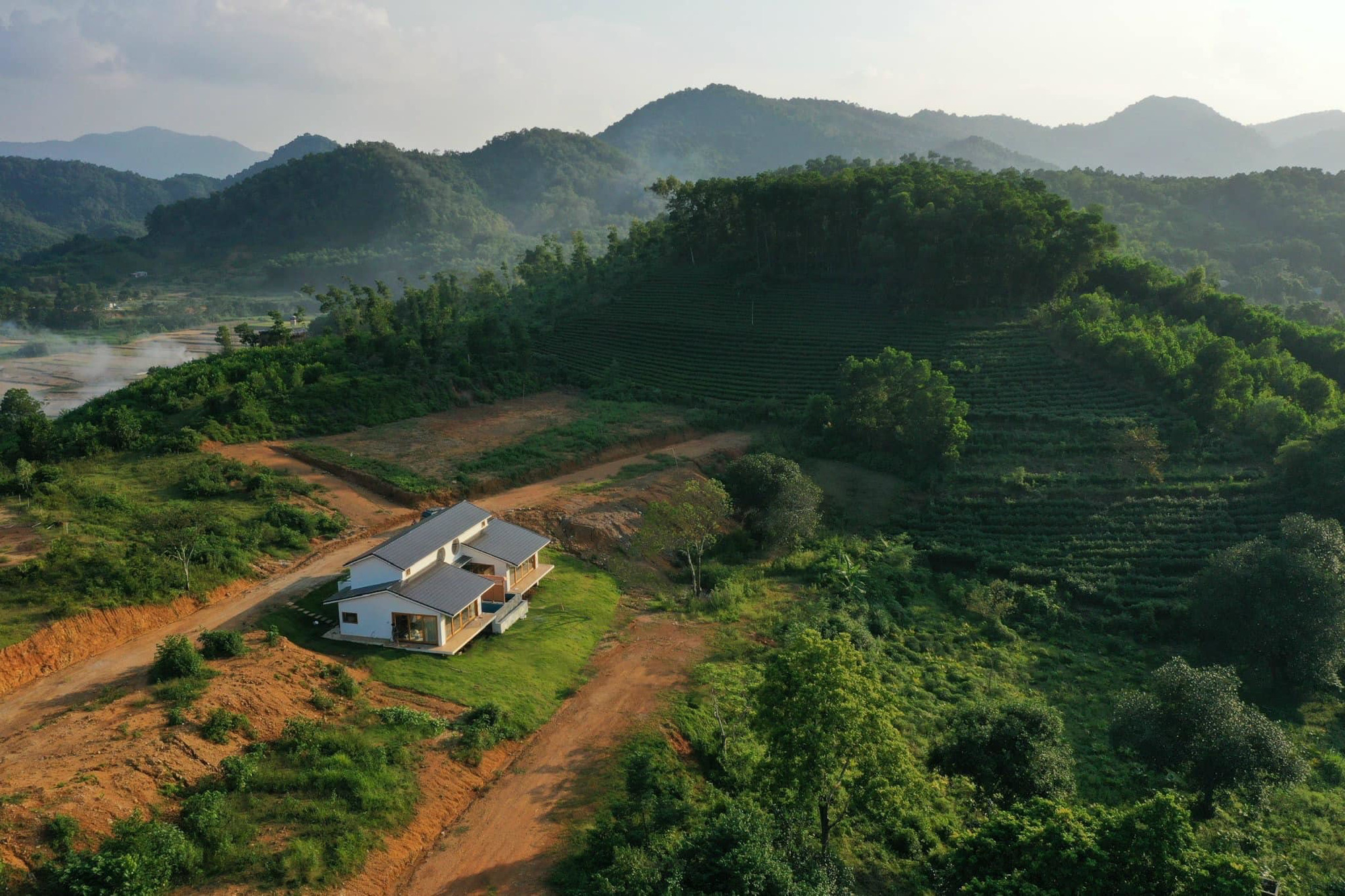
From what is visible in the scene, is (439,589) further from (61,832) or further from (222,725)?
(61,832)

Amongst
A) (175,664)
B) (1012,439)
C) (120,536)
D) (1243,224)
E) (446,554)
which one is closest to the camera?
(175,664)

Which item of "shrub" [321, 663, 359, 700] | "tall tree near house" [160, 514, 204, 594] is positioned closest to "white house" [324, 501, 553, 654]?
"shrub" [321, 663, 359, 700]

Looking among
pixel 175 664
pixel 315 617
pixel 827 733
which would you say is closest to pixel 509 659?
pixel 315 617

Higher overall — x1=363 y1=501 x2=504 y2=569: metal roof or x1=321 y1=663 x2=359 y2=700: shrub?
x1=363 y1=501 x2=504 y2=569: metal roof

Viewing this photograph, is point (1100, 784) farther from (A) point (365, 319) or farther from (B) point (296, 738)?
(A) point (365, 319)

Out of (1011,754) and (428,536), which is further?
(428,536)

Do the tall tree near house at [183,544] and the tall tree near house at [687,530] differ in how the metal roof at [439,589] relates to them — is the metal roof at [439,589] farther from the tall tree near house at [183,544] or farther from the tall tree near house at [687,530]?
the tall tree near house at [687,530]

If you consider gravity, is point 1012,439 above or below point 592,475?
above

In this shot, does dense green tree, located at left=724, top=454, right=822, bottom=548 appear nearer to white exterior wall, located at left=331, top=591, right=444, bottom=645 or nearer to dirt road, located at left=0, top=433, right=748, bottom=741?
dirt road, located at left=0, top=433, right=748, bottom=741
